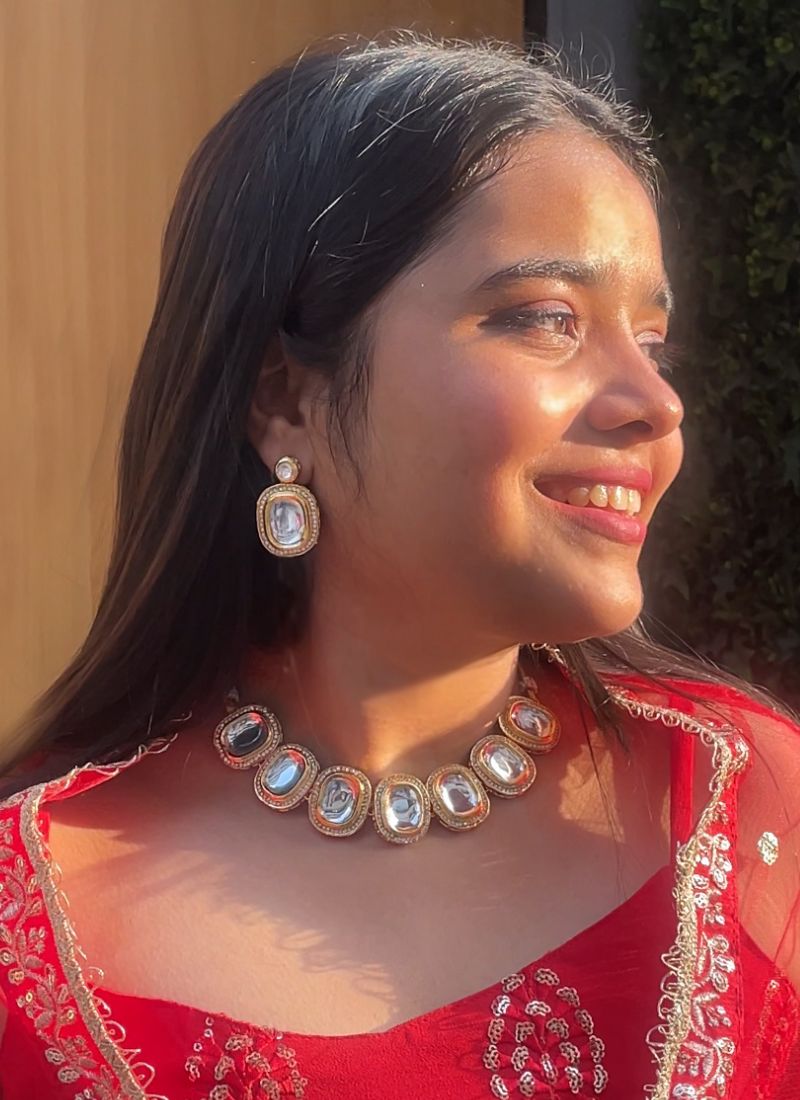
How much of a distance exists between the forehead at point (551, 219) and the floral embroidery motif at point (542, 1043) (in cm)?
60

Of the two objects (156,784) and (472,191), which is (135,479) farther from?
(472,191)

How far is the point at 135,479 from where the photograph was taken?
4.50 feet

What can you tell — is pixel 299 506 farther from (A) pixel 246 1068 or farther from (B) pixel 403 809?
(A) pixel 246 1068

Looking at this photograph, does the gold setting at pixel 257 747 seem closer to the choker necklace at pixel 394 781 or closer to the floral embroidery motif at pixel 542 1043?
the choker necklace at pixel 394 781

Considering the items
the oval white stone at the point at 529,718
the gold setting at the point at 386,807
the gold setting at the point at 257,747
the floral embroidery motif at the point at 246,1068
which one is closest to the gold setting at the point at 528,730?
the oval white stone at the point at 529,718

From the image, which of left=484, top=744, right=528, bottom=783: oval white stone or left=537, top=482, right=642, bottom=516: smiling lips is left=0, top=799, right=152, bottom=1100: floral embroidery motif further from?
left=537, top=482, right=642, bottom=516: smiling lips

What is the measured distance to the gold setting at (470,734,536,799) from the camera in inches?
48.8

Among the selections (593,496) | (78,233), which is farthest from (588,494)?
(78,233)

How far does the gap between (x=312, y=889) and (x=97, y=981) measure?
0.20 m

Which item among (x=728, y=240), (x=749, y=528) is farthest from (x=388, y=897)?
(x=728, y=240)

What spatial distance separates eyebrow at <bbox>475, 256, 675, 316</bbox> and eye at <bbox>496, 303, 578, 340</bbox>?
0.08 ft

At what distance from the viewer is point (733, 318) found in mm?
2189

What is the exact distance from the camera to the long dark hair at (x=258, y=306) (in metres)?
1.17

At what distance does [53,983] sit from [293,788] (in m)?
0.27
